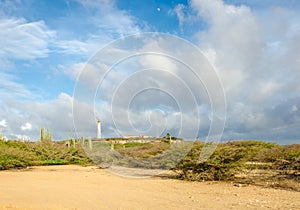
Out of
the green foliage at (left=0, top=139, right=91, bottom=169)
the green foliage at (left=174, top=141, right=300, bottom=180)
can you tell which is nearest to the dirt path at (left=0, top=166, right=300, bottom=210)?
the green foliage at (left=174, top=141, right=300, bottom=180)

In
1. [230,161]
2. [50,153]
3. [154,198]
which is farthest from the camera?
[50,153]

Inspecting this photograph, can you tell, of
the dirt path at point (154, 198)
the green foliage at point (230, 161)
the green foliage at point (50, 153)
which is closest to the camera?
the dirt path at point (154, 198)

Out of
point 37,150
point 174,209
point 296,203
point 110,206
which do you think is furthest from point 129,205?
point 37,150

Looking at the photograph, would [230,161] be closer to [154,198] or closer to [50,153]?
[154,198]

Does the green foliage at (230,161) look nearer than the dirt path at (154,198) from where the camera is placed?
No

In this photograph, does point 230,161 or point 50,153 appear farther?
point 50,153

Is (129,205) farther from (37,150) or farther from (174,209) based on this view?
(37,150)

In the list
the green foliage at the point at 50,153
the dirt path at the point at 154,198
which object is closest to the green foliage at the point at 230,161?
the dirt path at the point at 154,198

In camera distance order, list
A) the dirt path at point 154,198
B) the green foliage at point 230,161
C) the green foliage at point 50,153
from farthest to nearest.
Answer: the green foliage at point 50,153 → the green foliage at point 230,161 → the dirt path at point 154,198

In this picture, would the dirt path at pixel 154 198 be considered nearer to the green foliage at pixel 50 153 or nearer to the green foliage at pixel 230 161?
the green foliage at pixel 230 161

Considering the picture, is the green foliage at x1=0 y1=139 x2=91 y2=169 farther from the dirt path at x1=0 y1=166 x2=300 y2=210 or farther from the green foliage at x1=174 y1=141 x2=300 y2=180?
the dirt path at x1=0 y1=166 x2=300 y2=210

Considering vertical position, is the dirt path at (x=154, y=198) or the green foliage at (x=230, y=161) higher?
the green foliage at (x=230, y=161)

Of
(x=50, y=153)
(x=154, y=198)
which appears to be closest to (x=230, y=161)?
(x=154, y=198)

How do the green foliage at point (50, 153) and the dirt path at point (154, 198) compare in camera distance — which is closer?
the dirt path at point (154, 198)
